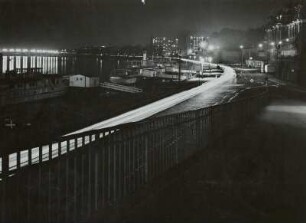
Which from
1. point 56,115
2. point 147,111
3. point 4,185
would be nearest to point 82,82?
point 56,115

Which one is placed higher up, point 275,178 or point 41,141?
point 41,141

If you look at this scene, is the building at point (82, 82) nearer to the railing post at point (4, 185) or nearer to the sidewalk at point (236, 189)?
the sidewalk at point (236, 189)

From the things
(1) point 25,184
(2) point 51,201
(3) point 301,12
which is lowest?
(2) point 51,201

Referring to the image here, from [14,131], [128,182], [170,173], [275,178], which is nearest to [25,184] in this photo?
[128,182]

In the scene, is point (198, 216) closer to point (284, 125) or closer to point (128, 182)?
point (128, 182)

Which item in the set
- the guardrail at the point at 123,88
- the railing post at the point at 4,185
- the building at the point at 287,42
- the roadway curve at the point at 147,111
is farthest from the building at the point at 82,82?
the railing post at the point at 4,185

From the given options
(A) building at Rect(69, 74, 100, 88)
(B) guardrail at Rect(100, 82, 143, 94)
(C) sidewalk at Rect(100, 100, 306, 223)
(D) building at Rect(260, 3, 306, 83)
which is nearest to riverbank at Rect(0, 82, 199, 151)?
(B) guardrail at Rect(100, 82, 143, 94)

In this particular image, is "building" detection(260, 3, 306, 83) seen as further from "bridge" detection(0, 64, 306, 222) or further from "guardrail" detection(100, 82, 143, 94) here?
"bridge" detection(0, 64, 306, 222)
